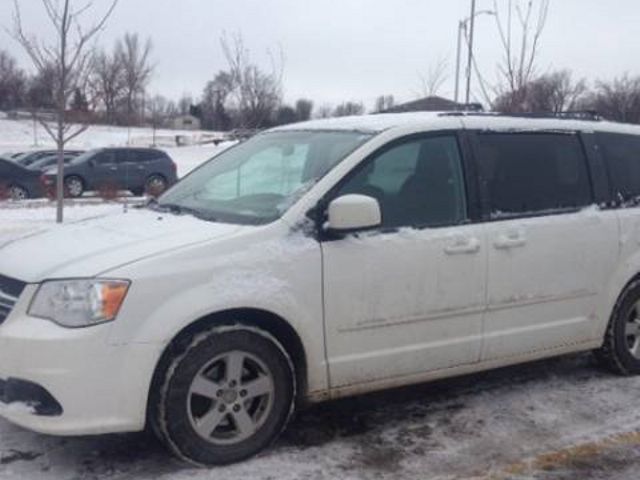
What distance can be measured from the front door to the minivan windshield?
0.21m

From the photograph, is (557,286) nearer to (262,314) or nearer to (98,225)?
(262,314)

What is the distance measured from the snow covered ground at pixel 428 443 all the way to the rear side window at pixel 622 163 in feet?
4.16

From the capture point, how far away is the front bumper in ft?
12.4

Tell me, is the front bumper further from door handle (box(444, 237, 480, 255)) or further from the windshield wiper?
door handle (box(444, 237, 480, 255))

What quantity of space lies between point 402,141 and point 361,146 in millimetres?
273

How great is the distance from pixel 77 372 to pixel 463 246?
219 centimetres

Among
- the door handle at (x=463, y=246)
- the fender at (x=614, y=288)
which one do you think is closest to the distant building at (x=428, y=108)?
the door handle at (x=463, y=246)

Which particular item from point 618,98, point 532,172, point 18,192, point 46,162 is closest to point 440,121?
point 532,172

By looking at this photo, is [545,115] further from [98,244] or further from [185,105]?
[185,105]

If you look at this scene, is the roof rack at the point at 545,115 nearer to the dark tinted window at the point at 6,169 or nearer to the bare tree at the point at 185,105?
the dark tinted window at the point at 6,169

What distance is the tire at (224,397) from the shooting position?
157 inches

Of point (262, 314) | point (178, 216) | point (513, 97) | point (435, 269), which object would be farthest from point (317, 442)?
point (513, 97)

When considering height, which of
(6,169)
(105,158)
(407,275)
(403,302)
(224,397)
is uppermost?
(105,158)

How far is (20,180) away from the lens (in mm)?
23641
